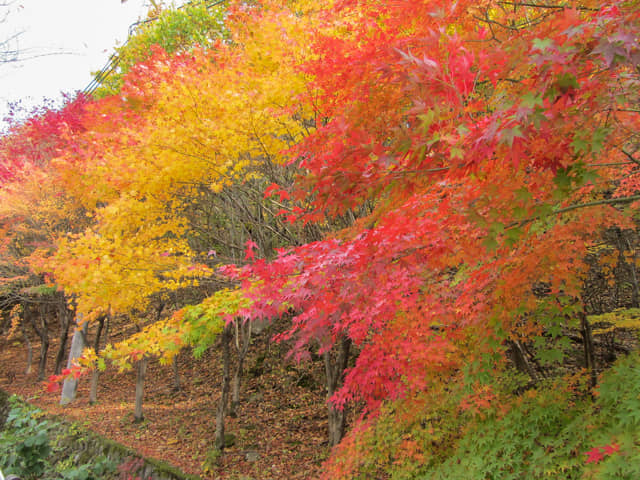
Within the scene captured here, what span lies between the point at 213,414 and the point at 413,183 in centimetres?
1136

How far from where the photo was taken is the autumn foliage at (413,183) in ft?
7.49

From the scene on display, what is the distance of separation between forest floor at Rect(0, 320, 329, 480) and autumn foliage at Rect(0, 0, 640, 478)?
2.86m

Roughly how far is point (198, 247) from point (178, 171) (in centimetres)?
587

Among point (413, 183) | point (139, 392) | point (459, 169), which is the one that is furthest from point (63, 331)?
point (459, 169)

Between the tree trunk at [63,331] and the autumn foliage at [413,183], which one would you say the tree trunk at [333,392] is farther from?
the tree trunk at [63,331]

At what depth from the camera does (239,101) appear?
223 inches

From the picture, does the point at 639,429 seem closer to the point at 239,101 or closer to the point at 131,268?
the point at 239,101

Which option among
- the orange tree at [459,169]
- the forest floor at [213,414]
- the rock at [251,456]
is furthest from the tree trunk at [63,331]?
the orange tree at [459,169]

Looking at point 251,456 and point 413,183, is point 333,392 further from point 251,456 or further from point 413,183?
point 413,183

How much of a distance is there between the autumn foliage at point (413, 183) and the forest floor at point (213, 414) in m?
2.86

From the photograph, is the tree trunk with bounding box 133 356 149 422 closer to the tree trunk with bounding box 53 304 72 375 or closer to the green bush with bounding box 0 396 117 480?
the green bush with bounding box 0 396 117 480

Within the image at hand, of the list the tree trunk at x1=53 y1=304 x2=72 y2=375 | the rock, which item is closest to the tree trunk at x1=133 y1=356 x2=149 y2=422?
the rock

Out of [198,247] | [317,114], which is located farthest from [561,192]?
[198,247]

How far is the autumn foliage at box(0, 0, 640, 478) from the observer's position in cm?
228
